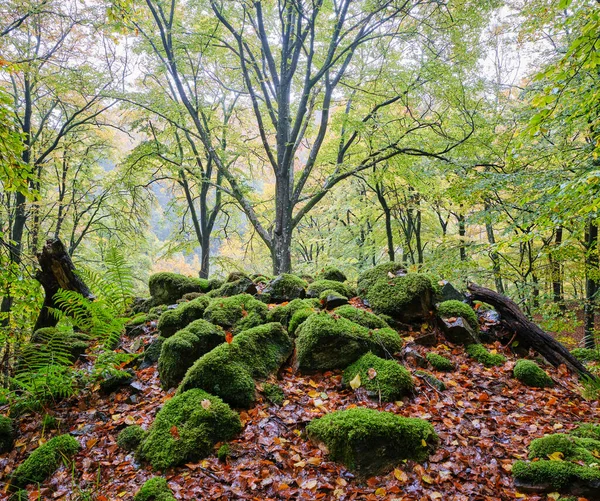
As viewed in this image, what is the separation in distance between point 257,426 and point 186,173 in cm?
1132

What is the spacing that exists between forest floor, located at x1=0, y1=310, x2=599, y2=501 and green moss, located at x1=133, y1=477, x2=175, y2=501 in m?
0.10

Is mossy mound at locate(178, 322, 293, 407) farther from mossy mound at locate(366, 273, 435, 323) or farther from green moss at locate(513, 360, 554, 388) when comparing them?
green moss at locate(513, 360, 554, 388)

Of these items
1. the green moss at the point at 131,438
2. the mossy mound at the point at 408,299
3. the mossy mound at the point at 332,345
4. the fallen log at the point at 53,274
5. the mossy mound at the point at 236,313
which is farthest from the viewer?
the fallen log at the point at 53,274

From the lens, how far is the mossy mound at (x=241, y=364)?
3.63 m

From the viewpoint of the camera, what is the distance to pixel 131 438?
3.29m

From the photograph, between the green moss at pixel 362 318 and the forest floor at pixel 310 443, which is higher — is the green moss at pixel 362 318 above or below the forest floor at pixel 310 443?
above

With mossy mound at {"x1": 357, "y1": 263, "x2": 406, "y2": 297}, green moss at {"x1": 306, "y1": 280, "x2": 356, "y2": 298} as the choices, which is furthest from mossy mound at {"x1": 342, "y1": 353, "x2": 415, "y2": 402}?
mossy mound at {"x1": 357, "y1": 263, "x2": 406, "y2": 297}

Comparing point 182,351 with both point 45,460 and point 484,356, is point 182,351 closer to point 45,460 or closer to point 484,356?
point 45,460

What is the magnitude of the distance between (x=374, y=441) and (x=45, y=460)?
2.93m

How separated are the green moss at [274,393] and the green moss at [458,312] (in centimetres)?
291

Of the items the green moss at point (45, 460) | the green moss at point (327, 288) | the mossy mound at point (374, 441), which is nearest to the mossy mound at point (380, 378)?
the mossy mound at point (374, 441)

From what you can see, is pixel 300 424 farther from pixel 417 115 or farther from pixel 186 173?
pixel 186 173

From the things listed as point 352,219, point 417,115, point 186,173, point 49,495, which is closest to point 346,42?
point 417,115

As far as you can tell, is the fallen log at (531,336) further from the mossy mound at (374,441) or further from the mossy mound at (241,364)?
the mossy mound at (241,364)
